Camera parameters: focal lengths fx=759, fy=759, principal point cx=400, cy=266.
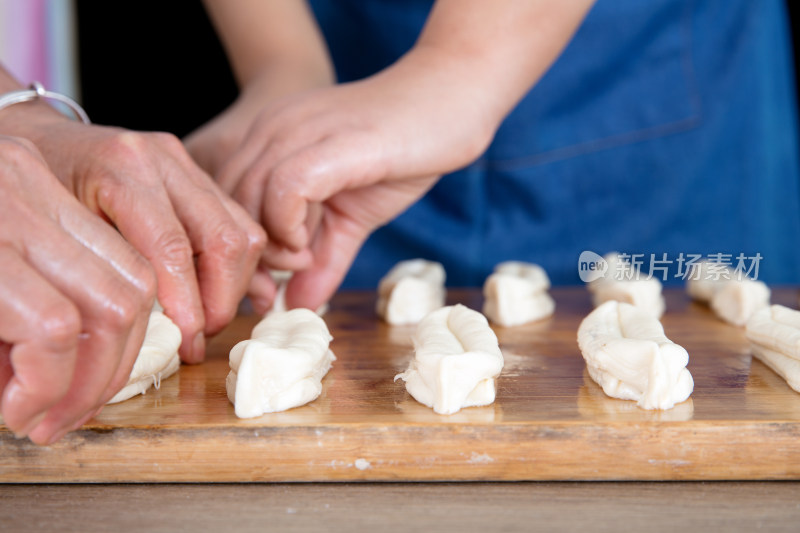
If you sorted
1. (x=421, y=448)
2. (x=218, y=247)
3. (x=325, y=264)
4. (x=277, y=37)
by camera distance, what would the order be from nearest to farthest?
(x=421, y=448), (x=218, y=247), (x=325, y=264), (x=277, y=37)

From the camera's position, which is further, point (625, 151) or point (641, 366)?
point (625, 151)

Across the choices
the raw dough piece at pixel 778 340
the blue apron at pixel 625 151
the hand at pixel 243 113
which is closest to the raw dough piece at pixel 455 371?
the raw dough piece at pixel 778 340

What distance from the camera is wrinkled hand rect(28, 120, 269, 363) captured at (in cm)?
115

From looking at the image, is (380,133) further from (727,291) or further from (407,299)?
(727,291)

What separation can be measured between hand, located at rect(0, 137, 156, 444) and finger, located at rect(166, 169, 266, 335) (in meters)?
0.36

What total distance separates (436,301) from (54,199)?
96 centimetres

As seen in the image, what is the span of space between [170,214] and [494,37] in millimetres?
782

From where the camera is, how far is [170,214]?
1.17 metres

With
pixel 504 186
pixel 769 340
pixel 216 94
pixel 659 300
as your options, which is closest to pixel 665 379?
pixel 769 340

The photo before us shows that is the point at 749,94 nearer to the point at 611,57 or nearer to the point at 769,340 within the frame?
the point at 611,57

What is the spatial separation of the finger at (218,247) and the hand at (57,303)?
358mm

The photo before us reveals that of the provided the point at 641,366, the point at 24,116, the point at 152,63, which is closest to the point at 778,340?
the point at 641,366

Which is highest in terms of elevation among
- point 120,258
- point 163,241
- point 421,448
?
point 120,258

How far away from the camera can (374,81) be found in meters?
1.55
